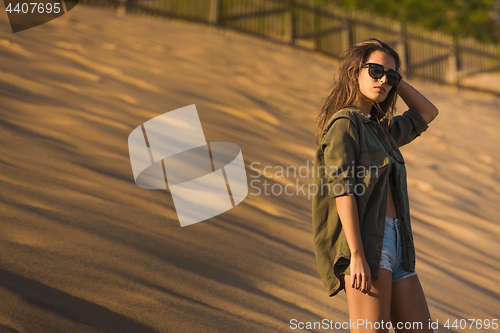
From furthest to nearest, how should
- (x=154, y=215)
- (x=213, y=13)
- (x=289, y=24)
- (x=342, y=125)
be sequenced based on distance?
1. (x=289, y=24)
2. (x=213, y=13)
3. (x=154, y=215)
4. (x=342, y=125)

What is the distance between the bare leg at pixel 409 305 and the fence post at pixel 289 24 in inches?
372

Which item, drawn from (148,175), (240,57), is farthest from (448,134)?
(148,175)

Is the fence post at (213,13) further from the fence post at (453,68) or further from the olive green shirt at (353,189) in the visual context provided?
the olive green shirt at (353,189)

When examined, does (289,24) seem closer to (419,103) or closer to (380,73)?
(419,103)

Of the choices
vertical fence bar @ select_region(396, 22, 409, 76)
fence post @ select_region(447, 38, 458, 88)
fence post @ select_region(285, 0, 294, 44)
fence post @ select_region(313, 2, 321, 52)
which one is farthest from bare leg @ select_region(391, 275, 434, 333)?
fence post @ select_region(447, 38, 458, 88)

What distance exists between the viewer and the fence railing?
932 centimetres

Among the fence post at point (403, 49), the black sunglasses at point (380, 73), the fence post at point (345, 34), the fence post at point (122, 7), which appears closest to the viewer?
the black sunglasses at point (380, 73)

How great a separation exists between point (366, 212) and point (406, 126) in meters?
0.61

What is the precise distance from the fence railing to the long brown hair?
7863 millimetres

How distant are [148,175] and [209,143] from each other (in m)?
0.86

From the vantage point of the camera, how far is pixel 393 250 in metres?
1.46

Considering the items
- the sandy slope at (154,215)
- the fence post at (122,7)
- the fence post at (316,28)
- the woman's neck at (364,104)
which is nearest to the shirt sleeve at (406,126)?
the woman's neck at (364,104)

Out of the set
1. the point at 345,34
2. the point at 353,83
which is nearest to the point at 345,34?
the point at 345,34

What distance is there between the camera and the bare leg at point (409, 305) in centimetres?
145
